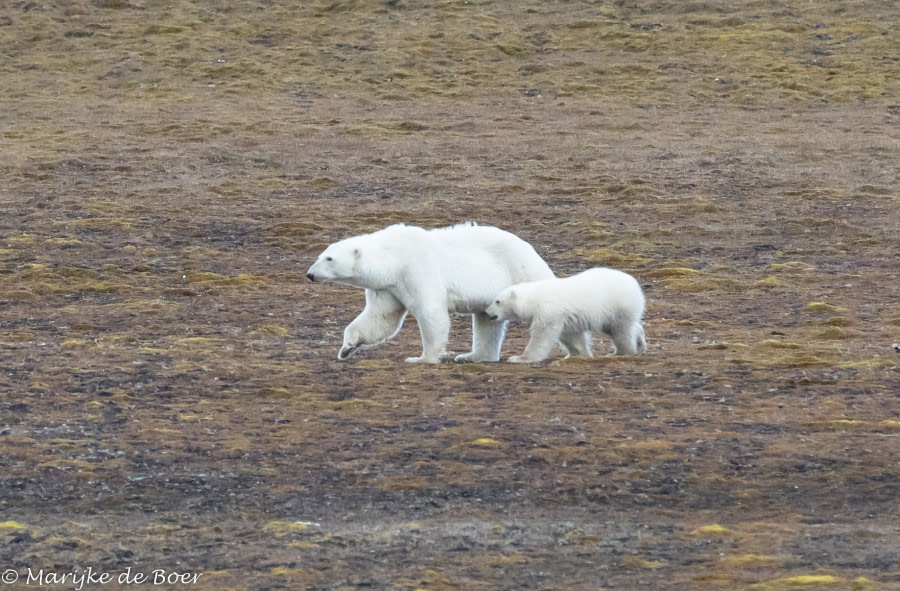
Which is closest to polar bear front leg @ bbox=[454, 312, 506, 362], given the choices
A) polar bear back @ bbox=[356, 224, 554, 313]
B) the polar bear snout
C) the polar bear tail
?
polar bear back @ bbox=[356, 224, 554, 313]

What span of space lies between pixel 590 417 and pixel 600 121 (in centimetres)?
1473

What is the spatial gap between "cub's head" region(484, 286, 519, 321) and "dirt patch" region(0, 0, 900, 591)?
36 cm

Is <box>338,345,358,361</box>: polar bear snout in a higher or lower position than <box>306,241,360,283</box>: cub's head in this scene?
lower

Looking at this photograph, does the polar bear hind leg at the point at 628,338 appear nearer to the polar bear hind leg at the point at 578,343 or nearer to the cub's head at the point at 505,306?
the polar bear hind leg at the point at 578,343

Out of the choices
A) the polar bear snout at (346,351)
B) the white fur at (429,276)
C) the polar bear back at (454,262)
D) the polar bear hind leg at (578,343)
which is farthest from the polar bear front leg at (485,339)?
the polar bear snout at (346,351)

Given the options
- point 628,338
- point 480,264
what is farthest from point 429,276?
point 628,338

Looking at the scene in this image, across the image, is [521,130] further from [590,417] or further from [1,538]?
[1,538]

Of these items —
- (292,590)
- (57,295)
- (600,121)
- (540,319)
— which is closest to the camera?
(292,590)

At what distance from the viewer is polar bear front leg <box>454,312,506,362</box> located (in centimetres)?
1054

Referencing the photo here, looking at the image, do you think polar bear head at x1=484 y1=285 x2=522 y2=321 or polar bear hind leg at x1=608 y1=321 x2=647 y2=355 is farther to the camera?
polar bear hind leg at x1=608 y1=321 x2=647 y2=355

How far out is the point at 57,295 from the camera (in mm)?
14148

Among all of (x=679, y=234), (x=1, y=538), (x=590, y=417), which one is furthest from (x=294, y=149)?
(x=1, y=538)

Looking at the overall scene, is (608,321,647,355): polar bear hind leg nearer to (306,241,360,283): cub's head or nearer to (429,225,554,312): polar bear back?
(429,225,554,312): polar bear back

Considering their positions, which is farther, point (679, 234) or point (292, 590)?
point (679, 234)
